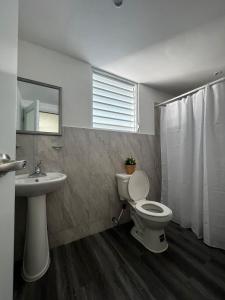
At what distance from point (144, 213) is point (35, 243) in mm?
1041

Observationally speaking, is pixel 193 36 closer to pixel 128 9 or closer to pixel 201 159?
pixel 128 9

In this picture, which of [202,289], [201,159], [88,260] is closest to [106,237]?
[88,260]

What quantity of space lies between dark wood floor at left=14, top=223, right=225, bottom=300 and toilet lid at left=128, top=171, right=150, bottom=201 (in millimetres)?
511

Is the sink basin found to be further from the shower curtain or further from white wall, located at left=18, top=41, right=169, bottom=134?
the shower curtain

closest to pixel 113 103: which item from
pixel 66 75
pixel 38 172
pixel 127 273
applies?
pixel 66 75

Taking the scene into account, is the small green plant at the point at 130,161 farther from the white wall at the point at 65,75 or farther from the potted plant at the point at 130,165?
the white wall at the point at 65,75

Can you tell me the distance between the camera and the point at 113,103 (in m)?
2.09

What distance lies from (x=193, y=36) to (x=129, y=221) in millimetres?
2302

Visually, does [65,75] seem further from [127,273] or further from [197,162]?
[127,273]

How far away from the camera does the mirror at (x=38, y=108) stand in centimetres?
138

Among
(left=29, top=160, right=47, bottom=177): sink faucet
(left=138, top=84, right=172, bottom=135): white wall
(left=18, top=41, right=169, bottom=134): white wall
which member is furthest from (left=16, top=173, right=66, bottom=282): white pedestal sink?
(left=138, top=84, right=172, bottom=135): white wall

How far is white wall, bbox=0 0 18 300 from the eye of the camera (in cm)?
41

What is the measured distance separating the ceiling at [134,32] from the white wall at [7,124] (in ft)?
2.98

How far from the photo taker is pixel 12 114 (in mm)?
470
